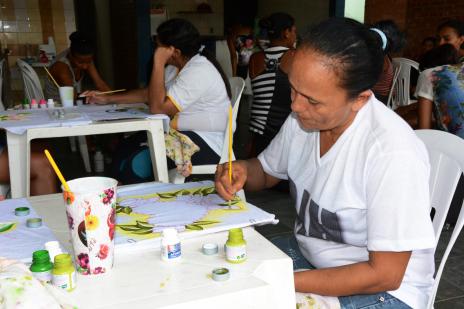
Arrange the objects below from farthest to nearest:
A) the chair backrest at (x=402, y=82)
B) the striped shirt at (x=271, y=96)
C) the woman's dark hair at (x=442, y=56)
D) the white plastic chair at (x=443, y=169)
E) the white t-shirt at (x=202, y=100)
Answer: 1. the chair backrest at (x=402, y=82)
2. the striped shirt at (x=271, y=96)
3. the woman's dark hair at (x=442, y=56)
4. the white t-shirt at (x=202, y=100)
5. the white plastic chair at (x=443, y=169)

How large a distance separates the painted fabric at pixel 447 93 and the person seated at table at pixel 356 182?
154cm

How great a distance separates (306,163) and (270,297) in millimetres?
497

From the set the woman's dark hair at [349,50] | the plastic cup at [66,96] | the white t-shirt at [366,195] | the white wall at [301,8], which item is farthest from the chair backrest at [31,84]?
the white wall at [301,8]

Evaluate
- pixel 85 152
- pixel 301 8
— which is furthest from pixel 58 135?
pixel 301 8

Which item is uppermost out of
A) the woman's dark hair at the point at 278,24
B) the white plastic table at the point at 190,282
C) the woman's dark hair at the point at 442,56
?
the woman's dark hair at the point at 278,24

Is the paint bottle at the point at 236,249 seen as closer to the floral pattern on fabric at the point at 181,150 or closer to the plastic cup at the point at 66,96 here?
the floral pattern on fabric at the point at 181,150

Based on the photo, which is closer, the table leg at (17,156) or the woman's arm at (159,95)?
the table leg at (17,156)

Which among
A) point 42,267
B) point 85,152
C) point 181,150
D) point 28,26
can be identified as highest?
point 28,26

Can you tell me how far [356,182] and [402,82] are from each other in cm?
392

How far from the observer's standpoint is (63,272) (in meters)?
0.77

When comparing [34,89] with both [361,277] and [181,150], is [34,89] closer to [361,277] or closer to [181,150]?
[181,150]

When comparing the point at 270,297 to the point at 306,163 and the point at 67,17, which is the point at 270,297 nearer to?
the point at 306,163

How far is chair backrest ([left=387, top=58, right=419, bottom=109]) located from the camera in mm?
4625

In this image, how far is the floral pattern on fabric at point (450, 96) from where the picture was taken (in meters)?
2.47
